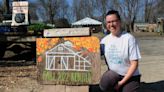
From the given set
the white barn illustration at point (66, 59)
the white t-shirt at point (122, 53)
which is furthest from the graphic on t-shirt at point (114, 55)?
the white barn illustration at point (66, 59)

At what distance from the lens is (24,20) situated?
16031mm

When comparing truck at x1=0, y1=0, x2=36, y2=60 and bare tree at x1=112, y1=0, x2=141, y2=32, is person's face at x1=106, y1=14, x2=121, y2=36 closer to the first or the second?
truck at x1=0, y1=0, x2=36, y2=60

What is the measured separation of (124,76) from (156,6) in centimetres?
9448

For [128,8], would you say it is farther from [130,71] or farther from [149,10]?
[130,71]

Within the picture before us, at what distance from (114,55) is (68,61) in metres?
2.55

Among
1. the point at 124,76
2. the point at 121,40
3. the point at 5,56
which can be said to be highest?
the point at 121,40

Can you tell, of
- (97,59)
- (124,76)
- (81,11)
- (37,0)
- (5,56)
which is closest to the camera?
(124,76)

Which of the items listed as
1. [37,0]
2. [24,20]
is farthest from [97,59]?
[37,0]

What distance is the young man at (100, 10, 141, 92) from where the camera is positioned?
190 inches

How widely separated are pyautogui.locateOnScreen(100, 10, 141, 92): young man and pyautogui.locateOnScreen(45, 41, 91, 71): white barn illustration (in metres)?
2.35

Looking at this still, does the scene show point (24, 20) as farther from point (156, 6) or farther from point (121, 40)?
point (156, 6)

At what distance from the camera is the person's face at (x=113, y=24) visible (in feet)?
15.9

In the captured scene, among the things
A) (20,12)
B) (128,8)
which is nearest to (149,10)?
(128,8)

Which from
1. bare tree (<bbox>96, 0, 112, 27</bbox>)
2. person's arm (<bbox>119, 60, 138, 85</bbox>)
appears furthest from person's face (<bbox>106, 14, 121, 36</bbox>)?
bare tree (<bbox>96, 0, 112, 27</bbox>)
